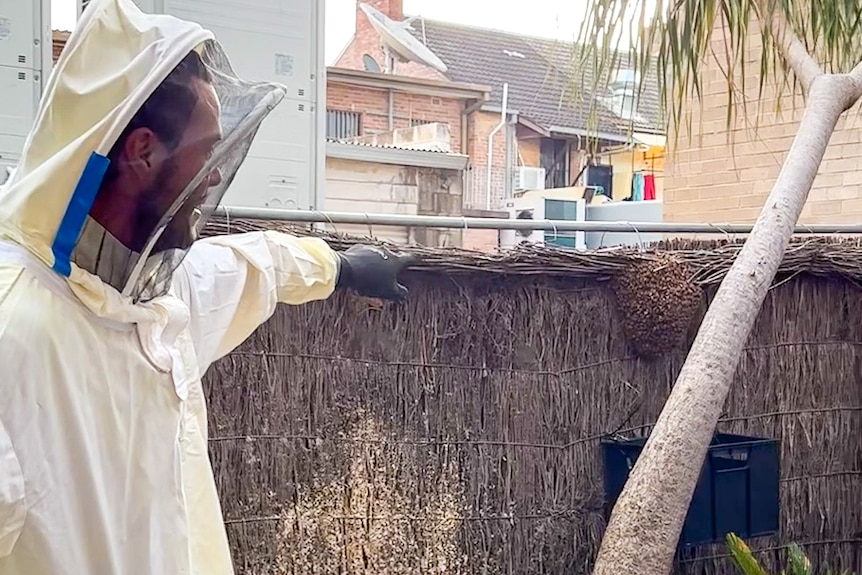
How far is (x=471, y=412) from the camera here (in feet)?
10.9

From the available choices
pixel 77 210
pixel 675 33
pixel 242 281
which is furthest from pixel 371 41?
pixel 77 210

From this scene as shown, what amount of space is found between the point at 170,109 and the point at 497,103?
16281 millimetres

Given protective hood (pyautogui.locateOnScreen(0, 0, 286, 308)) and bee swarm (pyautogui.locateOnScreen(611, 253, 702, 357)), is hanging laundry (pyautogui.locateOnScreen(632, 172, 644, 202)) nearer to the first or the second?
bee swarm (pyautogui.locateOnScreen(611, 253, 702, 357))

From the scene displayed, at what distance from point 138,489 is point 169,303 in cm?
31

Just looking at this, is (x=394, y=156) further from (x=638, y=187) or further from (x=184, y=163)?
(x=184, y=163)

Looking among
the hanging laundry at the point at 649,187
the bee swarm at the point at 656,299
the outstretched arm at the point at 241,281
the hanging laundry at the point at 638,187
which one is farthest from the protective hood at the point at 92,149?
the hanging laundry at the point at 649,187

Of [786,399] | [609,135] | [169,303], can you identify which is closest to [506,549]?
[786,399]

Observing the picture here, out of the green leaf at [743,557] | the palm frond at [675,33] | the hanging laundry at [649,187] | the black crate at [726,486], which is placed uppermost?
the hanging laundry at [649,187]

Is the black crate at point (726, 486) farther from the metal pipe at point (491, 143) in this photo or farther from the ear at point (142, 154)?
the metal pipe at point (491, 143)

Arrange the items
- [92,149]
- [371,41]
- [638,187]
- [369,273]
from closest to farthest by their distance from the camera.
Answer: [92,149] < [369,273] < [638,187] < [371,41]

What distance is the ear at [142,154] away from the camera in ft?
4.52

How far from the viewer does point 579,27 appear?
361 cm

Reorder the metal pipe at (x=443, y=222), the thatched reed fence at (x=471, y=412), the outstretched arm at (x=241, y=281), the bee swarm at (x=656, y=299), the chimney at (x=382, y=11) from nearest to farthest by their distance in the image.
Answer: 1. the outstretched arm at (x=241, y=281)
2. the metal pipe at (x=443, y=222)
3. the thatched reed fence at (x=471, y=412)
4. the bee swarm at (x=656, y=299)
5. the chimney at (x=382, y=11)

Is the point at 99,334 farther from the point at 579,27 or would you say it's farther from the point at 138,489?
the point at 579,27
